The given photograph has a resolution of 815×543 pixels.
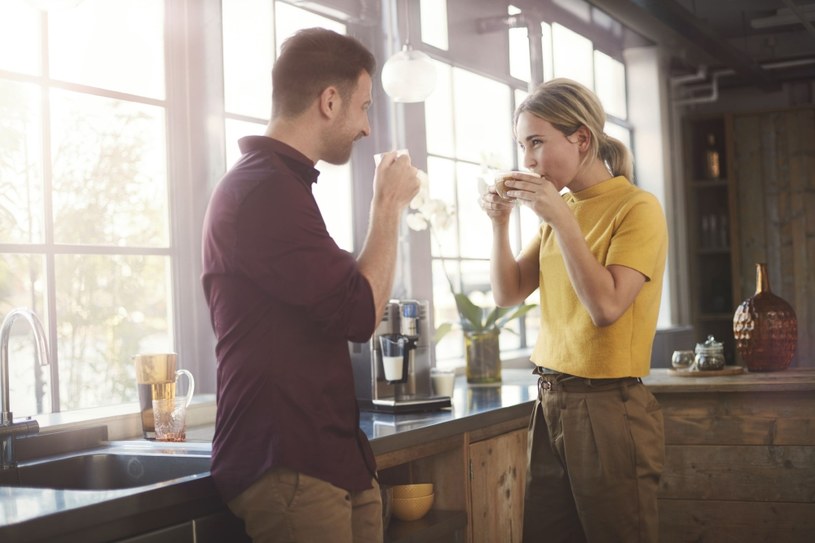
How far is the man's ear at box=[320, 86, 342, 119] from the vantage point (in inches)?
63.0

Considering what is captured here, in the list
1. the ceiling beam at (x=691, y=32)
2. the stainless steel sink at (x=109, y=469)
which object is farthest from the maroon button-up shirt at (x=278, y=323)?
the ceiling beam at (x=691, y=32)

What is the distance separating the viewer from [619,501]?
1956 millimetres

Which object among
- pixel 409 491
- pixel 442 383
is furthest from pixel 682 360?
pixel 409 491

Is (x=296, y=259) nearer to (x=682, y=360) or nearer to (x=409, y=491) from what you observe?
(x=409, y=491)

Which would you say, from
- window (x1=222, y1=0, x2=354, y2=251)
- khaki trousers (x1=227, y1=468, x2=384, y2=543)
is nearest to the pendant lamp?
window (x1=222, y1=0, x2=354, y2=251)

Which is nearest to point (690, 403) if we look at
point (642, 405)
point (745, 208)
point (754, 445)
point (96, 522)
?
point (754, 445)

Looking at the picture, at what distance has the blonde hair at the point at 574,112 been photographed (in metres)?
2.01

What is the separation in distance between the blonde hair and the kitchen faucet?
1133 millimetres

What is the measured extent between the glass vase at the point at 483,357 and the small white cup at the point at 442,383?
1.85 feet

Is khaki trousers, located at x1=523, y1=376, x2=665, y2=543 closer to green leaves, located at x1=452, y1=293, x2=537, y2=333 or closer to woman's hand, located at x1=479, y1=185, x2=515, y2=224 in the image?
woman's hand, located at x1=479, y1=185, x2=515, y2=224

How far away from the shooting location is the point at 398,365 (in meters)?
2.65

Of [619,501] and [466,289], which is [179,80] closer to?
[619,501]

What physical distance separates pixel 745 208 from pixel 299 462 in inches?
246

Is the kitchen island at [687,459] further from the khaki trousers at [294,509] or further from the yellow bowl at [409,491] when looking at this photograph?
the khaki trousers at [294,509]
